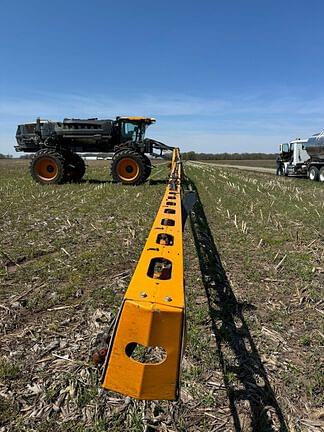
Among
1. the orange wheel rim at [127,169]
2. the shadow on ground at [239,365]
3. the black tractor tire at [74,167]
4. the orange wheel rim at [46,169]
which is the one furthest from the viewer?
the black tractor tire at [74,167]

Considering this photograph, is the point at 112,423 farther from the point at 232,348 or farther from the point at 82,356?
the point at 232,348

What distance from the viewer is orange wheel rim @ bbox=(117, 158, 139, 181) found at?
14516 mm

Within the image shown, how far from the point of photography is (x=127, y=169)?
14.8m

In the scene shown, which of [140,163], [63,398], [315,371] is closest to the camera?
[63,398]

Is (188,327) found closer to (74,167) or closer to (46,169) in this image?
(46,169)

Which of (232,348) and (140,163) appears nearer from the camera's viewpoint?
(232,348)

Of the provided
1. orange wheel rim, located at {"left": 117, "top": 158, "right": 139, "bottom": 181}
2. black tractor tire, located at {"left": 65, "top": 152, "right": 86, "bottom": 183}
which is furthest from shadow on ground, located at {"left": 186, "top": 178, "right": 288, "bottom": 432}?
black tractor tire, located at {"left": 65, "top": 152, "right": 86, "bottom": 183}

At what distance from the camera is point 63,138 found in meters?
15.6

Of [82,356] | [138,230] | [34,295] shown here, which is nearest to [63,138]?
[138,230]

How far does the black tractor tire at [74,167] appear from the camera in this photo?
637 inches

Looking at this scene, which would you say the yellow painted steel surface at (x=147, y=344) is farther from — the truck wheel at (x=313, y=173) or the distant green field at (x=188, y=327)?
the truck wheel at (x=313, y=173)

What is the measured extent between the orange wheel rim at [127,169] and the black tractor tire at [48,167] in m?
2.42

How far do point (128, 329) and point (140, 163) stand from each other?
43.7ft

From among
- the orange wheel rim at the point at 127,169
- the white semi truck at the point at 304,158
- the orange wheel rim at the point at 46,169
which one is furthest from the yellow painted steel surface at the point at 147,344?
the white semi truck at the point at 304,158
